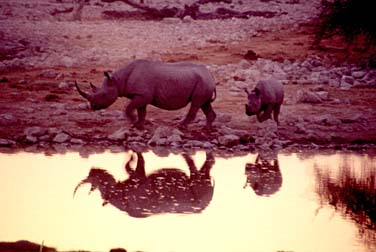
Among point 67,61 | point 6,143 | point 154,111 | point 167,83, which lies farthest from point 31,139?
point 67,61

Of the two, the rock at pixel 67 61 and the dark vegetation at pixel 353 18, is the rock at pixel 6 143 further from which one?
the rock at pixel 67 61

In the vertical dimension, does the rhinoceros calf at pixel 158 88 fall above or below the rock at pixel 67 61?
above

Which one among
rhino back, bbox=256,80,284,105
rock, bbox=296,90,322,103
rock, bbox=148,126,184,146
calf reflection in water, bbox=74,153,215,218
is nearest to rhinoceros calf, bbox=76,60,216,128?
rock, bbox=148,126,184,146

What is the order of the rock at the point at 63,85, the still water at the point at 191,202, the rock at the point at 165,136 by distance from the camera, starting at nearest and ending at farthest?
the still water at the point at 191,202 < the rock at the point at 165,136 < the rock at the point at 63,85

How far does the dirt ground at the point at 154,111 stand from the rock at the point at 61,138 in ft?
0.62

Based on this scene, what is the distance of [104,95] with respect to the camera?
637 inches

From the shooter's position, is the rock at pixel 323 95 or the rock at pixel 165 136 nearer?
the rock at pixel 165 136

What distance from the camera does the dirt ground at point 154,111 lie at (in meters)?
15.7

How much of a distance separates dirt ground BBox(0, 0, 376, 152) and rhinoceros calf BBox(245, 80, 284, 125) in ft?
0.57

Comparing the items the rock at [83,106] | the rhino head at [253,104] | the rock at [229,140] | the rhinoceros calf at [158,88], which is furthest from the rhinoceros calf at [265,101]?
the rock at [83,106]

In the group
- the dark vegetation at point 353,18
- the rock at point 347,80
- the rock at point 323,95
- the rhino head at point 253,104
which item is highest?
the dark vegetation at point 353,18

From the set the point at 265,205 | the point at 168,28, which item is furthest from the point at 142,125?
the point at 168,28

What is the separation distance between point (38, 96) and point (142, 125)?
10.1 feet

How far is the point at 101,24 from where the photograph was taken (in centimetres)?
2714
